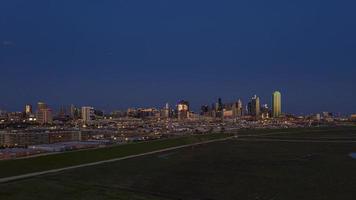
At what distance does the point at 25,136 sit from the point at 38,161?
43.8 metres

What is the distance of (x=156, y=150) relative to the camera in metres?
35.9

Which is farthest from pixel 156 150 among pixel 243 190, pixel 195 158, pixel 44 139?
pixel 44 139

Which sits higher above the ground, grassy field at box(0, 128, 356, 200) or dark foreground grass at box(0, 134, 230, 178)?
dark foreground grass at box(0, 134, 230, 178)

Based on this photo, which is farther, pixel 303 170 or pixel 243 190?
pixel 303 170

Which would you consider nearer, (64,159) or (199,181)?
(199,181)

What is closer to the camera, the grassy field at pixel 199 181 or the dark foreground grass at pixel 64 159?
the grassy field at pixel 199 181

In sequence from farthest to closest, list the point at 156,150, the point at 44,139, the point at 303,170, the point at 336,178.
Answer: the point at 44,139, the point at 156,150, the point at 303,170, the point at 336,178

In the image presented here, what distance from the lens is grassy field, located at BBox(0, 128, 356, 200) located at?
16.6 m

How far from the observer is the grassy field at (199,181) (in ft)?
54.5

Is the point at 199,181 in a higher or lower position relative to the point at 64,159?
lower

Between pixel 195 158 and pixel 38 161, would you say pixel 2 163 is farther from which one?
pixel 195 158

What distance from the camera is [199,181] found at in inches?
790

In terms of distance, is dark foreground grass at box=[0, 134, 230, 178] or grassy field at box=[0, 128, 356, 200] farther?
dark foreground grass at box=[0, 134, 230, 178]

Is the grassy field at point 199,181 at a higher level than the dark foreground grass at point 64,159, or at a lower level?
lower
